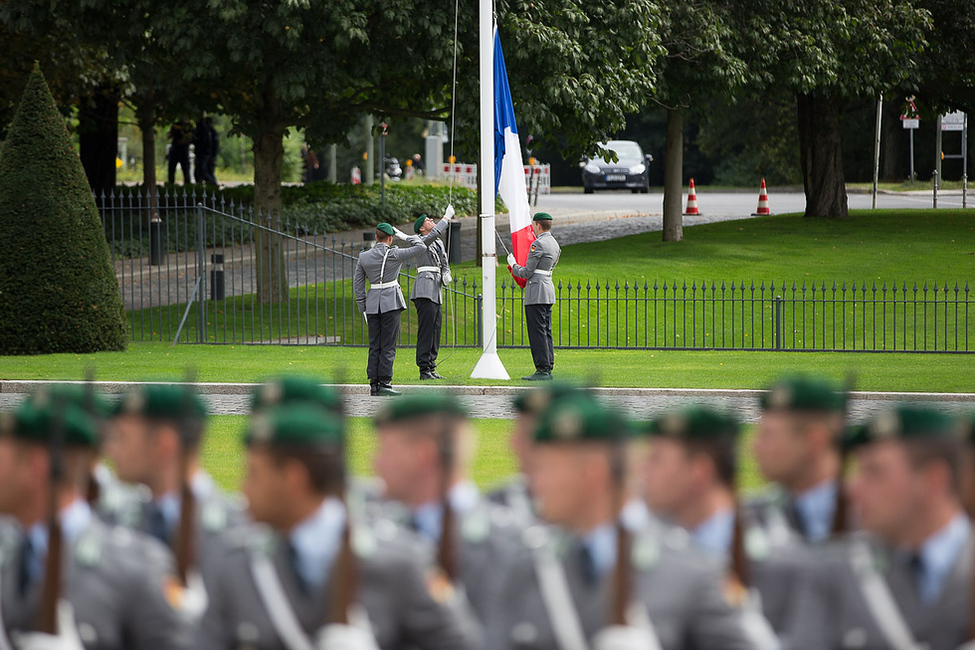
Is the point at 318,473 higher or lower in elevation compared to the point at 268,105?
lower

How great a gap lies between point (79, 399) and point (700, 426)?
5.77 feet

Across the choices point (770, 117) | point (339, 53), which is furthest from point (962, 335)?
point (770, 117)

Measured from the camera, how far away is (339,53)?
64.3ft

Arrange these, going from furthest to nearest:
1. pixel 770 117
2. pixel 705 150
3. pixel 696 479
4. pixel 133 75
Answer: pixel 705 150 → pixel 770 117 → pixel 133 75 → pixel 696 479

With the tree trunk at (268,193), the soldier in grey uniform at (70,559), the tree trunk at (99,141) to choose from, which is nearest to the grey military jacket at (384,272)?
the tree trunk at (268,193)

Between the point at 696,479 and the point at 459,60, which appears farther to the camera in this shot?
the point at 459,60

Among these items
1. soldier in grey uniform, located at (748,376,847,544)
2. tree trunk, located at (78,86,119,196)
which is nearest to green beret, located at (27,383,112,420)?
soldier in grey uniform, located at (748,376,847,544)

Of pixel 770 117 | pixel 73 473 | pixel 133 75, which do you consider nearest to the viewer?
pixel 73 473

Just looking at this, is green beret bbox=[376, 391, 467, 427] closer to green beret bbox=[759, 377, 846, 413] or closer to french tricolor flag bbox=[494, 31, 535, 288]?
green beret bbox=[759, 377, 846, 413]

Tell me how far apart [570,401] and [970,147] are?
4977 cm

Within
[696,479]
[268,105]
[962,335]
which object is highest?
[268,105]

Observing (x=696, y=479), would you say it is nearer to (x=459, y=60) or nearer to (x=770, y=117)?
(x=459, y=60)

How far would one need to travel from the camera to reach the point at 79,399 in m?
3.73

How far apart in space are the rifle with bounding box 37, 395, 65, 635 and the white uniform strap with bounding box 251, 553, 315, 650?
Result: 0.49 m
